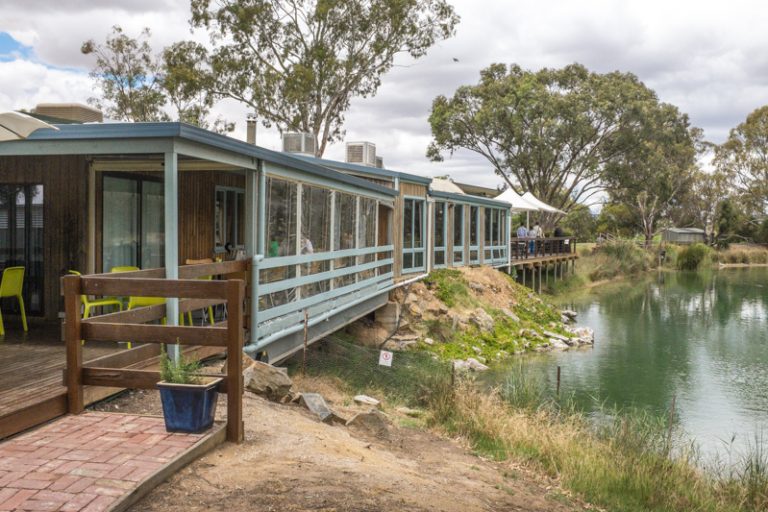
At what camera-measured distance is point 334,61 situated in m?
28.6

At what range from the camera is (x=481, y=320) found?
60.5ft

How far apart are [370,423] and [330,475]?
284cm

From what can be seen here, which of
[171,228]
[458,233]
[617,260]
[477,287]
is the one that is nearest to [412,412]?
[171,228]

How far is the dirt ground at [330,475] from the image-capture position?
176 inches

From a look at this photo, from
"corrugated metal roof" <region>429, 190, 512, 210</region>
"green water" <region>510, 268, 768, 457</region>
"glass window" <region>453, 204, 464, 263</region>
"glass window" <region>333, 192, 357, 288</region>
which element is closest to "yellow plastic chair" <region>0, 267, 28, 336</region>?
"glass window" <region>333, 192, 357, 288</region>

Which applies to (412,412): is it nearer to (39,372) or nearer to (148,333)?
(39,372)

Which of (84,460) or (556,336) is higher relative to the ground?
(84,460)

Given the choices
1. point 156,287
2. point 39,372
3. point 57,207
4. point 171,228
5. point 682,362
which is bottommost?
point 682,362

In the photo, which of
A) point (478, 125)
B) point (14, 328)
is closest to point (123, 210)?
point (14, 328)

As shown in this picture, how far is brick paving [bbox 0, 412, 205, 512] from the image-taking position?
4.09 meters

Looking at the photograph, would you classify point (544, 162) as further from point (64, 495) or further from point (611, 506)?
point (64, 495)

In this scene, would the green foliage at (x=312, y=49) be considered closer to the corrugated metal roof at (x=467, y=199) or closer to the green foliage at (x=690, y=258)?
the corrugated metal roof at (x=467, y=199)

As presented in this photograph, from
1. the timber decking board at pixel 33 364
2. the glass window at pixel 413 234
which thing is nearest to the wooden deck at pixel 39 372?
the timber decking board at pixel 33 364

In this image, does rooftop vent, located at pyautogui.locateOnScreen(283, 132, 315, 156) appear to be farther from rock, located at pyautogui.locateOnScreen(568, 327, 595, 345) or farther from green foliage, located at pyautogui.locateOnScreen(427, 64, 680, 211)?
green foliage, located at pyautogui.locateOnScreen(427, 64, 680, 211)
